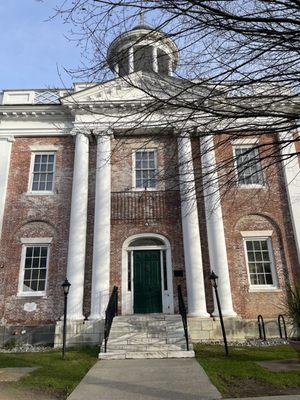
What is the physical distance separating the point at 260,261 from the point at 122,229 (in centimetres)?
593

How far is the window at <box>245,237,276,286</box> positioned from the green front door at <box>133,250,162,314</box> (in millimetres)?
3813

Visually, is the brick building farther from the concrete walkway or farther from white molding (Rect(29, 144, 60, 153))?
the concrete walkway

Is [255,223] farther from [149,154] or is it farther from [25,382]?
[25,382]

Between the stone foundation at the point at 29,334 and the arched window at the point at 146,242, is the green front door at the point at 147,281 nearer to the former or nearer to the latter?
the arched window at the point at 146,242

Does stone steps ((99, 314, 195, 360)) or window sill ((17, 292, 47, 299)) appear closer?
stone steps ((99, 314, 195, 360))

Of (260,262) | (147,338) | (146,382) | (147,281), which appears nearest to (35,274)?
(147,281)

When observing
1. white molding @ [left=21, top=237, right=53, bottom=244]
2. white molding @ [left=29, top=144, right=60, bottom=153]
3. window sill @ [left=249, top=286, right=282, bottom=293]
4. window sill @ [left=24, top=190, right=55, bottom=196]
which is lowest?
window sill @ [left=249, top=286, right=282, bottom=293]

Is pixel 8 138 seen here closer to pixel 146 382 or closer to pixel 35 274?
pixel 35 274

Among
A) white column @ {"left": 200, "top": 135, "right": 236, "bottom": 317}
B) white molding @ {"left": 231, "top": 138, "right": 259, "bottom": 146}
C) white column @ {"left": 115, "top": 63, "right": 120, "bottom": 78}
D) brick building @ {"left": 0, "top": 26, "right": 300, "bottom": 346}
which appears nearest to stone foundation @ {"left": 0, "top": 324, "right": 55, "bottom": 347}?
brick building @ {"left": 0, "top": 26, "right": 300, "bottom": 346}

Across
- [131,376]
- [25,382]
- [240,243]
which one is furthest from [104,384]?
[240,243]

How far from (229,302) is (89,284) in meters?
5.50

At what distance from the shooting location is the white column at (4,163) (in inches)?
623

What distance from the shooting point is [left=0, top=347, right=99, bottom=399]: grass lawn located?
7211 mm

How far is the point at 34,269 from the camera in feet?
49.4
